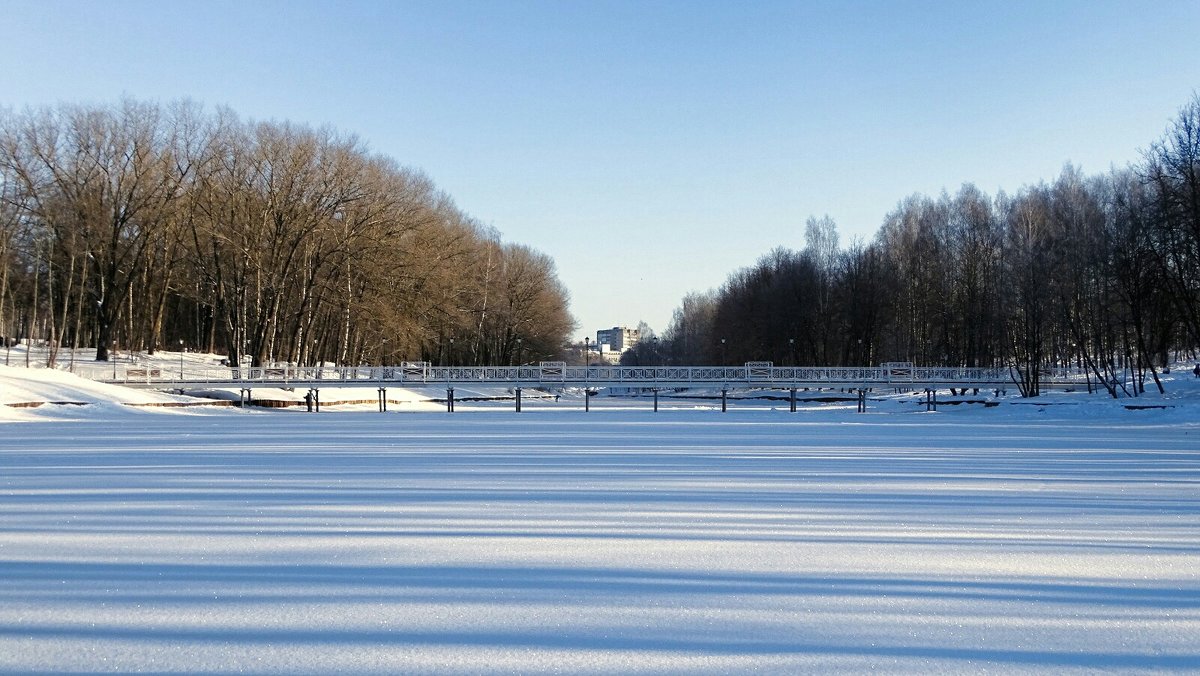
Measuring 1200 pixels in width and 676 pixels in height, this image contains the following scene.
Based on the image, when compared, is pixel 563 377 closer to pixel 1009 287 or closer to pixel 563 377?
pixel 563 377

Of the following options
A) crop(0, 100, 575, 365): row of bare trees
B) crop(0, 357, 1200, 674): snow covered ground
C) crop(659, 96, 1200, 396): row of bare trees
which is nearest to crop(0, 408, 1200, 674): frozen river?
crop(0, 357, 1200, 674): snow covered ground

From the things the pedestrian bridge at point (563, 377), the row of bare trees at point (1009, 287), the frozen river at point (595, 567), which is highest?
the row of bare trees at point (1009, 287)

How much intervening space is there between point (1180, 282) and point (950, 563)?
99.5 ft

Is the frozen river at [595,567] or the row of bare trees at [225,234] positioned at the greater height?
the row of bare trees at [225,234]

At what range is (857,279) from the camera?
61.1 m

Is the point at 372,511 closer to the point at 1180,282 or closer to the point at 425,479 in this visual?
the point at 425,479

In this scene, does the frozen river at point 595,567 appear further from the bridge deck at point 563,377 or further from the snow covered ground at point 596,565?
the bridge deck at point 563,377

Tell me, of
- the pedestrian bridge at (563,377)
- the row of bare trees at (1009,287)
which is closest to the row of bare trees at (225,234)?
the pedestrian bridge at (563,377)

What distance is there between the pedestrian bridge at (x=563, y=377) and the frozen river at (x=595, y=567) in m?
23.4

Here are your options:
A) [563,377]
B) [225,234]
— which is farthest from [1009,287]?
[225,234]

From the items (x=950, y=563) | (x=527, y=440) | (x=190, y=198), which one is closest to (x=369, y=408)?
(x=190, y=198)

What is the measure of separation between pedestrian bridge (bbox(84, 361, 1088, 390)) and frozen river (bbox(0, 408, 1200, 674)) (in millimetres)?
23426

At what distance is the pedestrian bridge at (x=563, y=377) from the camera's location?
117 feet

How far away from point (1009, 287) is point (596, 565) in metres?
42.2
